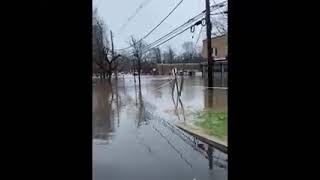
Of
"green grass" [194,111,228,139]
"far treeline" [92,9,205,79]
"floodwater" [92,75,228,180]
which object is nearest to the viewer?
"floodwater" [92,75,228,180]

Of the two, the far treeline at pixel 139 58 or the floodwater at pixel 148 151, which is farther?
the far treeline at pixel 139 58

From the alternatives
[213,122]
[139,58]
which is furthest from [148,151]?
[139,58]

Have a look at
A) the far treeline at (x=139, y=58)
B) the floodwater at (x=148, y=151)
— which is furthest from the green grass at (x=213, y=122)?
the far treeline at (x=139, y=58)

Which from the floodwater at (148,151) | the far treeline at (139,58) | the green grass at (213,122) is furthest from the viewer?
the far treeline at (139,58)

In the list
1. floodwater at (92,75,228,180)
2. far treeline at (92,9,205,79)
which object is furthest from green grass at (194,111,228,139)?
far treeline at (92,9,205,79)

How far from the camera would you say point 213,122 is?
12656 mm

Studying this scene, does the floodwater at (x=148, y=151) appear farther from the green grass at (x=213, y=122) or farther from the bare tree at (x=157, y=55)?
the bare tree at (x=157, y=55)

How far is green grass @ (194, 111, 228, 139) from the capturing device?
1053cm

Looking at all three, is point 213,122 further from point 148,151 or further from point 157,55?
point 157,55

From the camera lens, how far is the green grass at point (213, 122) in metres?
Result: 10.5

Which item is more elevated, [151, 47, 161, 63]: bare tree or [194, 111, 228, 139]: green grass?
[151, 47, 161, 63]: bare tree

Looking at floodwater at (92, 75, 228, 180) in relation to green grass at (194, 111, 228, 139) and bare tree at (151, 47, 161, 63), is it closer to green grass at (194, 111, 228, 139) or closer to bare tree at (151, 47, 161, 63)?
green grass at (194, 111, 228, 139)
